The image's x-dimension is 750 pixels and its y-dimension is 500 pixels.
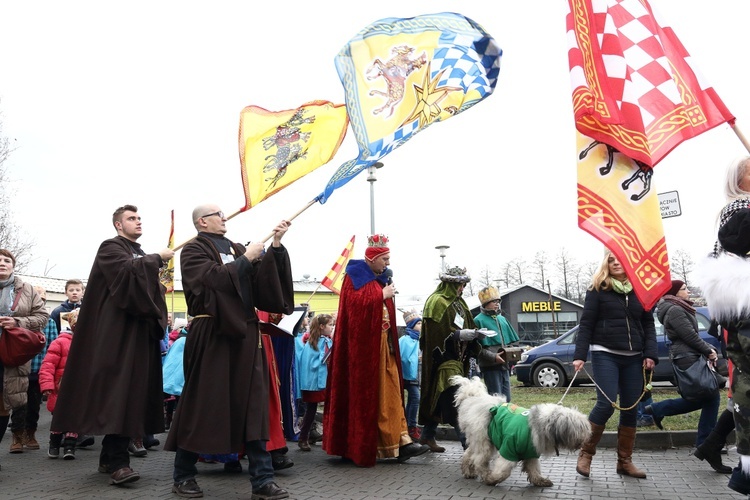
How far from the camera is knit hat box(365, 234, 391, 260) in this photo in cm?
700

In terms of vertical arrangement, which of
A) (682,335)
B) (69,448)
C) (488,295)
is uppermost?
(488,295)

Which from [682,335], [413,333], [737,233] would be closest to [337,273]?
[413,333]

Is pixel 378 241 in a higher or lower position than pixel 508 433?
higher

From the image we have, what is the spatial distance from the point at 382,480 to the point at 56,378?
415cm

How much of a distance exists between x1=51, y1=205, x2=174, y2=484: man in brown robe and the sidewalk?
430 millimetres

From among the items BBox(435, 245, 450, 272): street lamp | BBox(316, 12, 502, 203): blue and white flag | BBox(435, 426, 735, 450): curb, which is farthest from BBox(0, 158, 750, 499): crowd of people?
BBox(435, 245, 450, 272): street lamp

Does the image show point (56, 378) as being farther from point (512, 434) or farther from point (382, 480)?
point (512, 434)

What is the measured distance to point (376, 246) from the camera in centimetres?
707

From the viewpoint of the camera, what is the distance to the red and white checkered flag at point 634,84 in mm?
4574

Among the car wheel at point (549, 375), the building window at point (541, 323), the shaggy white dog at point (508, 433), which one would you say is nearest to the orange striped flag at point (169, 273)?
the shaggy white dog at point (508, 433)

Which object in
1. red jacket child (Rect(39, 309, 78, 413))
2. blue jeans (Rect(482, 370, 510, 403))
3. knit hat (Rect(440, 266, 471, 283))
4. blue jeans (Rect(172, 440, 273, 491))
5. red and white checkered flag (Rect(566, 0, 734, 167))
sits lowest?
blue jeans (Rect(172, 440, 273, 491))

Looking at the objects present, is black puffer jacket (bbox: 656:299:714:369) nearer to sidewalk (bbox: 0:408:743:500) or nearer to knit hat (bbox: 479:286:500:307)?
sidewalk (bbox: 0:408:743:500)

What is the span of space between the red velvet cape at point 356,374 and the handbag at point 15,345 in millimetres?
2965

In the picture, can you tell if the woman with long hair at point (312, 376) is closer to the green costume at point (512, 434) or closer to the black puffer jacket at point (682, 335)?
the green costume at point (512, 434)
